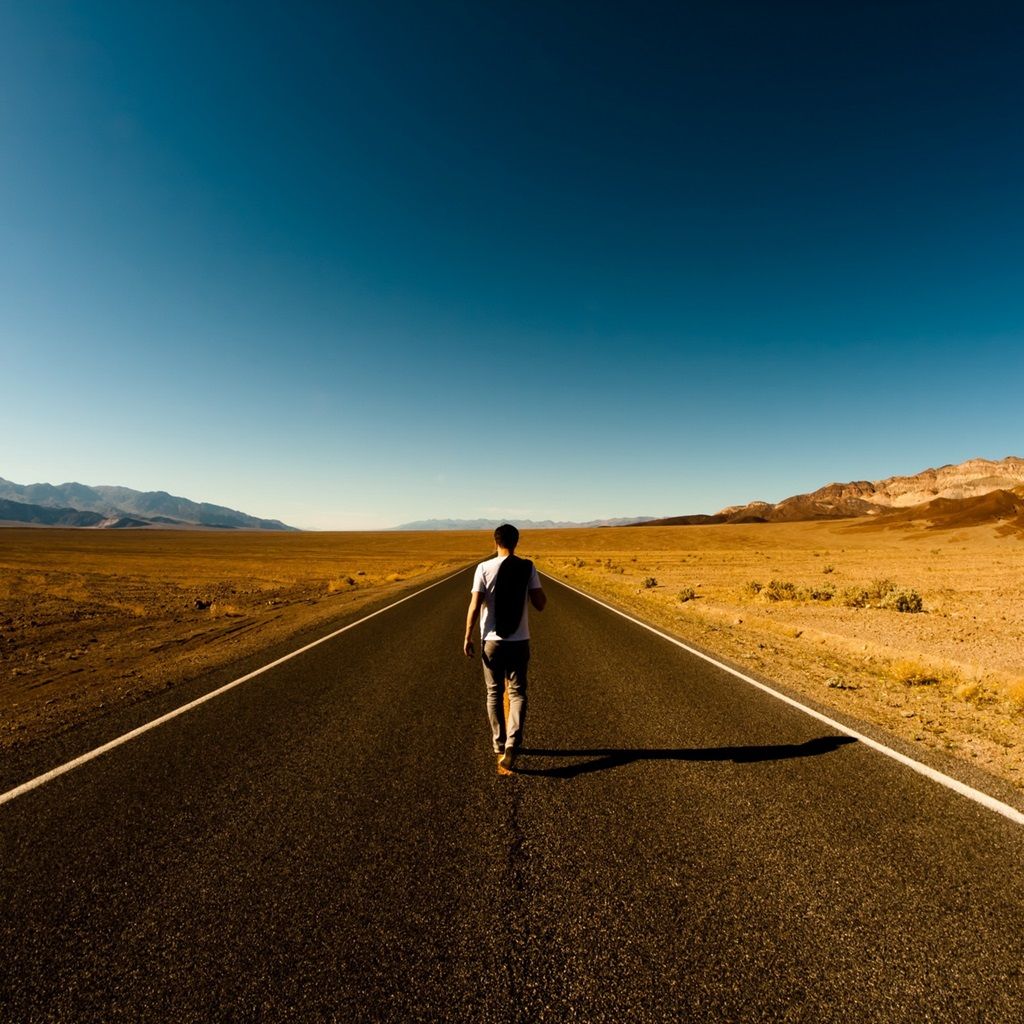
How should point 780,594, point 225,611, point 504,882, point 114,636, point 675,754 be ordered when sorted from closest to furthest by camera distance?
point 504,882 → point 675,754 → point 114,636 → point 225,611 → point 780,594

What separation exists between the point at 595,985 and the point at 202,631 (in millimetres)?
13522

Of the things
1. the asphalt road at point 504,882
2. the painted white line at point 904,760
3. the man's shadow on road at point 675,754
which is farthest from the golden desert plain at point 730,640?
the asphalt road at point 504,882

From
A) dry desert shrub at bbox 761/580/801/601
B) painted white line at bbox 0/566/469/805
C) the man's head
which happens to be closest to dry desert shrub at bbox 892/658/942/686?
the man's head

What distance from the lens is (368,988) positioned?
244 cm

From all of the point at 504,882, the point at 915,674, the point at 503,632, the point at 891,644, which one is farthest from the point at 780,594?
the point at 504,882

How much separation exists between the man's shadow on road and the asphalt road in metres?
0.03

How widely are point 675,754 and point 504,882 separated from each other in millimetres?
2637

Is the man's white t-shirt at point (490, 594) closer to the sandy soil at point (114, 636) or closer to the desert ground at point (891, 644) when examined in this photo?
the desert ground at point (891, 644)

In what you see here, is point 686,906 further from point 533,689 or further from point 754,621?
point 754,621

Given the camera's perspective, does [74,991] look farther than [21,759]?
No

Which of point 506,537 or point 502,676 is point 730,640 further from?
point 506,537

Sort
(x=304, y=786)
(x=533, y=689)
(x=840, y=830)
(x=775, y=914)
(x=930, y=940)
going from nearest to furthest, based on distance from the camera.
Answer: (x=930, y=940), (x=775, y=914), (x=840, y=830), (x=304, y=786), (x=533, y=689)

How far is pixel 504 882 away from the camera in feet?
10.6

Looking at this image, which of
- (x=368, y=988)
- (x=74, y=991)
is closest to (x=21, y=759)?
(x=74, y=991)
